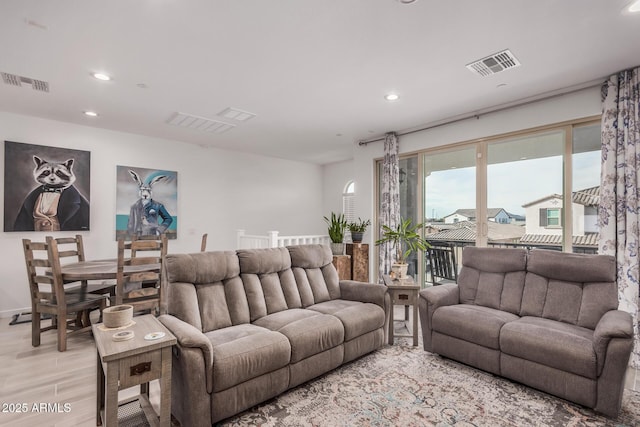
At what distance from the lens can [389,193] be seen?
5105mm

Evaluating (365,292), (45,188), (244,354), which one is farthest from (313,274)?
(45,188)

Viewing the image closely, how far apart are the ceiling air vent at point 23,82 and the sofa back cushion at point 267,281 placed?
273cm

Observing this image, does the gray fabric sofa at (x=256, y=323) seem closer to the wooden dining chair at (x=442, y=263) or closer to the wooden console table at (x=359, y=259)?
the wooden console table at (x=359, y=259)

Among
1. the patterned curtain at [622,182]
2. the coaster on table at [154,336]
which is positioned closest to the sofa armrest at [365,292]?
the coaster on table at [154,336]

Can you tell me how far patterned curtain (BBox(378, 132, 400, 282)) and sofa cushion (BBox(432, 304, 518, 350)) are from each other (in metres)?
2.06

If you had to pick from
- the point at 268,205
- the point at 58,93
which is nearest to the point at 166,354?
the point at 58,93

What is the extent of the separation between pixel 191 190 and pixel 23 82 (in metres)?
2.77

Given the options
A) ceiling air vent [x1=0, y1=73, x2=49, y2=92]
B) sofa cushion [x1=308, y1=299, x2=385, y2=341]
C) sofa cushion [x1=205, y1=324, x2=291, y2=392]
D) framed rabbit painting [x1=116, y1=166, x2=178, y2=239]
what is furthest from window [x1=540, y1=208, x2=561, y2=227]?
ceiling air vent [x1=0, y1=73, x2=49, y2=92]

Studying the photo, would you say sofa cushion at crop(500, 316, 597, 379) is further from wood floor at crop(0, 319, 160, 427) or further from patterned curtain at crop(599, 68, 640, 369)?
wood floor at crop(0, 319, 160, 427)

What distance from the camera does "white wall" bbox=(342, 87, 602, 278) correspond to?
133 inches

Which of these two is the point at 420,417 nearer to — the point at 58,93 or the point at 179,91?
the point at 179,91

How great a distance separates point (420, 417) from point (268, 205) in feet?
17.6

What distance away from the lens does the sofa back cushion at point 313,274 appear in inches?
129

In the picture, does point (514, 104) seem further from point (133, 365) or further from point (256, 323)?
point (133, 365)
